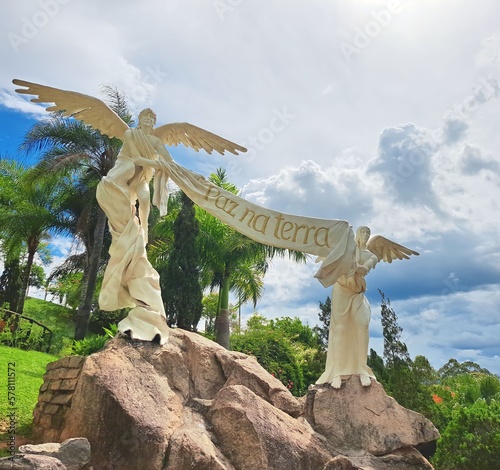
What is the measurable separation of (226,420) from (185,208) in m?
13.3

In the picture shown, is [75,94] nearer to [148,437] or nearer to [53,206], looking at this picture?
[148,437]

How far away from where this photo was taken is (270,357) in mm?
17172

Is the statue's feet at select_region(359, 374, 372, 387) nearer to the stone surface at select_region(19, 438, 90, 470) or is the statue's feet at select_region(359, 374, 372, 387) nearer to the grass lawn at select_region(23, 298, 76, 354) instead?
the stone surface at select_region(19, 438, 90, 470)

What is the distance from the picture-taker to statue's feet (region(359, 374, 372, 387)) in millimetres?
6888

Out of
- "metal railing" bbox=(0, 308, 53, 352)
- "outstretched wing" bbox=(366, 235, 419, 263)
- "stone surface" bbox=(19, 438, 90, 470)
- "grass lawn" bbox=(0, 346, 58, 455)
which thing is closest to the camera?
"stone surface" bbox=(19, 438, 90, 470)

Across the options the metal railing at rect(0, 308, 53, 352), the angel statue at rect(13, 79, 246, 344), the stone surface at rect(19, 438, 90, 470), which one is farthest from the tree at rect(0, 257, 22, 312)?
the stone surface at rect(19, 438, 90, 470)

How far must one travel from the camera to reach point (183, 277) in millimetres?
17672

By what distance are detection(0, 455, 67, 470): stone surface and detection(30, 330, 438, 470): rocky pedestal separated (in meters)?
1.10

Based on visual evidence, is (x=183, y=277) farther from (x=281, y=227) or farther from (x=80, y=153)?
(x=281, y=227)

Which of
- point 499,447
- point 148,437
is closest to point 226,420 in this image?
point 148,437

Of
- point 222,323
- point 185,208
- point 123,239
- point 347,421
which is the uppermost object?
point 185,208

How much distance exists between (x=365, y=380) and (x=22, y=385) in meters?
6.40

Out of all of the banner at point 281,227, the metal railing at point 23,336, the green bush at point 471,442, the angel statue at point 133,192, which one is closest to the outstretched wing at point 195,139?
the angel statue at point 133,192

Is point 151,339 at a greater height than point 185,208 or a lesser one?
lesser
